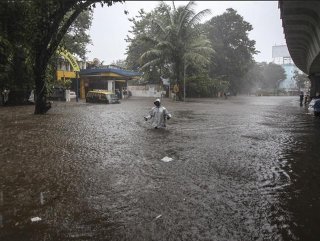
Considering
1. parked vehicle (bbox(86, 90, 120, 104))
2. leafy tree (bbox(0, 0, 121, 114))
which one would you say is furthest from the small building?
leafy tree (bbox(0, 0, 121, 114))

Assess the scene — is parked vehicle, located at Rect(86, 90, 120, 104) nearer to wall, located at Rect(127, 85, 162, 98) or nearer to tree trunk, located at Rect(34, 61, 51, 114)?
tree trunk, located at Rect(34, 61, 51, 114)

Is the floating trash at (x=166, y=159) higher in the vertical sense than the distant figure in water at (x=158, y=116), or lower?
lower

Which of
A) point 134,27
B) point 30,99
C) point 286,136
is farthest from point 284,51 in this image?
point 286,136

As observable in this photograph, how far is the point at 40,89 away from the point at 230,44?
4535cm

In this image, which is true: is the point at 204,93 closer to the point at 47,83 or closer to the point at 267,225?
the point at 47,83

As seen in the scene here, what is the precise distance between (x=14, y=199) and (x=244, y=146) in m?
7.40

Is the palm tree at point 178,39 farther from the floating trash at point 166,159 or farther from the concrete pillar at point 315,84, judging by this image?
the floating trash at point 166,159

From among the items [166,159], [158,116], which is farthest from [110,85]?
[166,159]

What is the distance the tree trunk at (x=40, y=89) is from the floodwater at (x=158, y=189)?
30.6 feet

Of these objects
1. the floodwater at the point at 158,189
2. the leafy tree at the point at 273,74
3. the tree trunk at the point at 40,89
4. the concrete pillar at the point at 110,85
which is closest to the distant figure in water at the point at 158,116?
the floodwater at the point at 158,189

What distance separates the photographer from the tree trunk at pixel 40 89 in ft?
67.7

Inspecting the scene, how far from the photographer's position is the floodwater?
15.0 ft

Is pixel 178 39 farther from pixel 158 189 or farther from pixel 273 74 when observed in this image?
pixel 273 74

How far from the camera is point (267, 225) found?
474 centimetres
